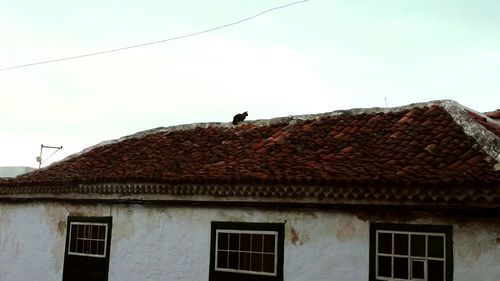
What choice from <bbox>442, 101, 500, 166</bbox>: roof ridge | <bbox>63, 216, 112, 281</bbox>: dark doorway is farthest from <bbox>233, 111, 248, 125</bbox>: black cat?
<bbox>442, 101, 500, 166</bbox>: roof ridge

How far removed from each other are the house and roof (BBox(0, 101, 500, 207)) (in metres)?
0.03

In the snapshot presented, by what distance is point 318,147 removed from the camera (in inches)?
359

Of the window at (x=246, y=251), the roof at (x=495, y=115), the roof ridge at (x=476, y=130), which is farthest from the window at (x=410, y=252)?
the roof at (x=495, y=115)

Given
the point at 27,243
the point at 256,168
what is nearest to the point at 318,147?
the point at 256,168

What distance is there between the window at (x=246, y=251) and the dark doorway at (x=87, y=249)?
237cm

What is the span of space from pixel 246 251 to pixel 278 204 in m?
0.96

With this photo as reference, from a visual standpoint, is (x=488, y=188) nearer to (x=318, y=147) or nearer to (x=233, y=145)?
(x=318, y=147)

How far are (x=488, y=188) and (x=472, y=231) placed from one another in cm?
81

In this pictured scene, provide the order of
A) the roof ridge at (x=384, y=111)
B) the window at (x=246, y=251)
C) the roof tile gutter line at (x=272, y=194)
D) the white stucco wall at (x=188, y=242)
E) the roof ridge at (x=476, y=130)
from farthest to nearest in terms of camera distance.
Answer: the window at (x=246, y=251)
the roof ridge at (x=384, y=111)
the roof ridge at (x=476, y=130)
the white stucco wall at (x=188, y=242)
the roof tile gutter line at (x=272, y=194)

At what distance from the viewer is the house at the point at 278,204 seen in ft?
22.1

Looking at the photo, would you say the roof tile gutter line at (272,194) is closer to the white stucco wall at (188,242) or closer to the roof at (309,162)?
the roof at (309,162)

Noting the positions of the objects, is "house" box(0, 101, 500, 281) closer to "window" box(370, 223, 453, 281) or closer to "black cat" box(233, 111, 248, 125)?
"window" box(370, 223, 453, 281)

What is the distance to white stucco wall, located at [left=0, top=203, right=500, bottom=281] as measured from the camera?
664 cm

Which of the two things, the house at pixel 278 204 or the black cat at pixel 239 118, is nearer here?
the house at pixel 278 204
